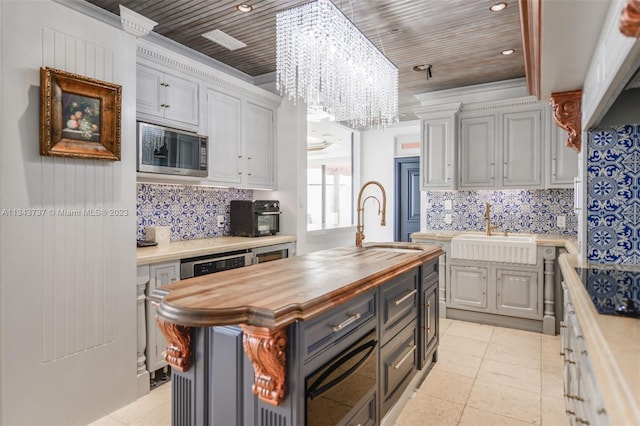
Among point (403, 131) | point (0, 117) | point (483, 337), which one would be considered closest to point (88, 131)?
point (0, 117)

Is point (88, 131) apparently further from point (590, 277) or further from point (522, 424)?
point (522, 424)

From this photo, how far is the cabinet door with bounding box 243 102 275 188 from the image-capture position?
4.10m

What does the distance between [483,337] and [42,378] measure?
3.63 m

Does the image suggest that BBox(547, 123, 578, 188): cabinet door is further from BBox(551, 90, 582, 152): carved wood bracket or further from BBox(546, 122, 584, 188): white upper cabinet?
BBox(551, 90, 582, 152): carved wood bracket

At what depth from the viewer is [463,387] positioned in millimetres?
2729

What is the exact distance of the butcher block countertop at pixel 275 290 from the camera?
124 centimetres

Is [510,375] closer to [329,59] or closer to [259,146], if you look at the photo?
[329,59]

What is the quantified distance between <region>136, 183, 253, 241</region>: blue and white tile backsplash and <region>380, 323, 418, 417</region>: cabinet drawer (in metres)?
2.43

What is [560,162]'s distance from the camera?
13.2 feet

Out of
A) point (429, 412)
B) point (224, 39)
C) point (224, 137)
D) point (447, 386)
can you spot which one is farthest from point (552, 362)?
point (224, 39)

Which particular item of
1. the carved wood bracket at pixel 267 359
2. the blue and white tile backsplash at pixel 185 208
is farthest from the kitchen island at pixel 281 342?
the blue and white tile backsplash at pixel 185 208

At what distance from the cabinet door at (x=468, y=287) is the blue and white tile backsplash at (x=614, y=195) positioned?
192 cm

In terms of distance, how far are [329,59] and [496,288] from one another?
304 centimetres

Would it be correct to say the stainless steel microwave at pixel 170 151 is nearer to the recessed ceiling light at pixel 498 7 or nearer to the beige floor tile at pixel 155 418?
the beige floor tile at pixel 155 418
